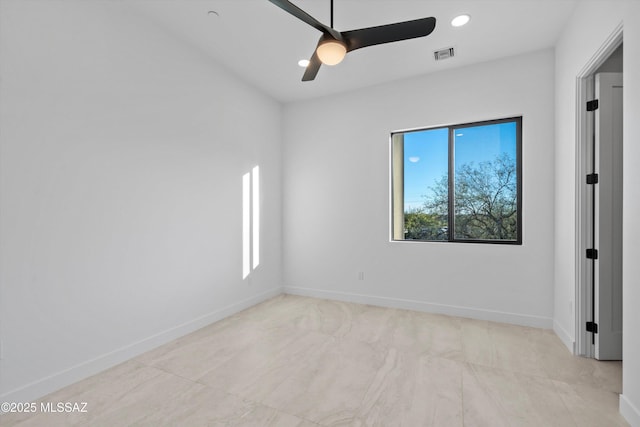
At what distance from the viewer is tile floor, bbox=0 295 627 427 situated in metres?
1.77

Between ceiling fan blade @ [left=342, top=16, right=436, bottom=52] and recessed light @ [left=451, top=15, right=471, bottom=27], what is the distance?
1075mm

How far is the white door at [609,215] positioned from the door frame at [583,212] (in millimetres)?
60

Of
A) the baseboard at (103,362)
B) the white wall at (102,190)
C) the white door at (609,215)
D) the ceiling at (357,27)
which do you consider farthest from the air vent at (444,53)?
the baseboard at (103,362)

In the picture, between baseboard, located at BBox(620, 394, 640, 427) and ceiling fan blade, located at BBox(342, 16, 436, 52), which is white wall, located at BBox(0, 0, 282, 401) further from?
baseboard, located at BBox(620, 394, 640, 427)

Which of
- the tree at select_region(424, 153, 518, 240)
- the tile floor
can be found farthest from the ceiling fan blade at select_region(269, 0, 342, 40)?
the tree at select_region(424, 153, 518, 240)

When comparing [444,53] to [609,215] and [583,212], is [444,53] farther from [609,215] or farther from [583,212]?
[609,215]

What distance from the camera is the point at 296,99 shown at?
440 centimetres

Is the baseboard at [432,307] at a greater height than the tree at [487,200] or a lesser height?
lesser

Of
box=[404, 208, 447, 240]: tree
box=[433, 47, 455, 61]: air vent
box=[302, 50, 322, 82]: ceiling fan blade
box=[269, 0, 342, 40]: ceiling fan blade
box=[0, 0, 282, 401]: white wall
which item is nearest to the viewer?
box=[269, 0, 342, 40]: ceiling fan blade

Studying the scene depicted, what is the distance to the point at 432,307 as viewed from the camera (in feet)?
11.8

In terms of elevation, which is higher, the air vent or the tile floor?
the air vent

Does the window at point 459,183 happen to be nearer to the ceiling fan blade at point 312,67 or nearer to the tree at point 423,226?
the tree at point 423,226

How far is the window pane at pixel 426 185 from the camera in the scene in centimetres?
376

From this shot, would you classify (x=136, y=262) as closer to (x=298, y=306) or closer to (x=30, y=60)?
(x=30, y=60)
